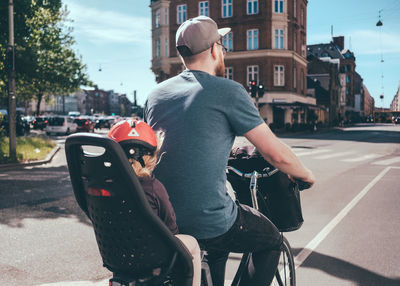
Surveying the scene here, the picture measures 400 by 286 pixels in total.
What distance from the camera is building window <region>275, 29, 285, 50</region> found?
138 ft

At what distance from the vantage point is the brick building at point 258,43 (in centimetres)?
4178

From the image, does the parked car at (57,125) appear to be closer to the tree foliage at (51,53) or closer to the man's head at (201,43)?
the tree foliage at (51,53)

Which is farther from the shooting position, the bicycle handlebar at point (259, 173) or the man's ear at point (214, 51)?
the bicycle handlebar at point (259, 173)

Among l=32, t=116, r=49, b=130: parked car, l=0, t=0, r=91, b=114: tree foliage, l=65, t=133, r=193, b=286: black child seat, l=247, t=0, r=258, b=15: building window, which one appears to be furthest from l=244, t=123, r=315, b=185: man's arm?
l=32, t=116, r=49, b=130: parked car

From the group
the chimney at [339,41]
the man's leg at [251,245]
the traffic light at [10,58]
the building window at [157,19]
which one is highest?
the chimney at [339,41]

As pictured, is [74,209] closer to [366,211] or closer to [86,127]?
[366,211]

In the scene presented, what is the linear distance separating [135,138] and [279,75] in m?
42.2

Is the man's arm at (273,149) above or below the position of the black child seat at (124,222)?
above

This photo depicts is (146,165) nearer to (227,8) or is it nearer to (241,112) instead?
(241,112)

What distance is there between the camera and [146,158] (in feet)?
5.61

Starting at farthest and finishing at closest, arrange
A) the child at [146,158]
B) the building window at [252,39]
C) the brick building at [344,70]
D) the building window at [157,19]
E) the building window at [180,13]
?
1. the brick building at [344,70]
2. the building window at [157,19]
3. the building window at [180,13]
4. the building window at [252,39]
5. the child at [146,158]


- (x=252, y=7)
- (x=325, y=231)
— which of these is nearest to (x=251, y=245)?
(x=325, y=231)

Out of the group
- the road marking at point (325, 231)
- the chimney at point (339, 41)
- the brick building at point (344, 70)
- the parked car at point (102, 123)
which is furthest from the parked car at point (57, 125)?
the chimney at point (339, 41)

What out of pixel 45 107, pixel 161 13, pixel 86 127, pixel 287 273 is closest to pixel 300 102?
pixel 161 13
